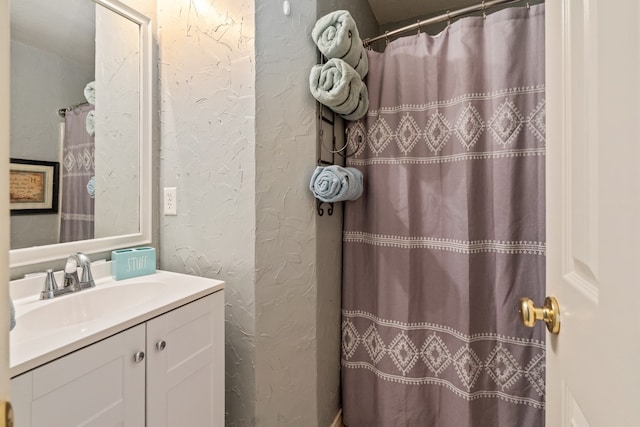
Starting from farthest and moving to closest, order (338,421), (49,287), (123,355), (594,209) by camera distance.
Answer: (338,421), (49,287), (123,355), (594,209)

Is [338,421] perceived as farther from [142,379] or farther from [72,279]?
[72,279]

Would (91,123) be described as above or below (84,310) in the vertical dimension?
above

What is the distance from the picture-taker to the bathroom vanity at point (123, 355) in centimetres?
63

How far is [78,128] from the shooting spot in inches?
43.3

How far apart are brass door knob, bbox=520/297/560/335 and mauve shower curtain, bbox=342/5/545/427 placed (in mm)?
695

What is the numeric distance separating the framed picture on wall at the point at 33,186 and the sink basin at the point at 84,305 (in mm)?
311

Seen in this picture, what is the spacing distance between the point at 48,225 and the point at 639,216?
1410 millimetres

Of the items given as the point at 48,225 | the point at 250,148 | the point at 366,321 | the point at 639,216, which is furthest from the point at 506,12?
the point at 48,225

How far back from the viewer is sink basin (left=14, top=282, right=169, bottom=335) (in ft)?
2.80

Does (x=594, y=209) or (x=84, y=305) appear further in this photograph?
(x=84, y=305)

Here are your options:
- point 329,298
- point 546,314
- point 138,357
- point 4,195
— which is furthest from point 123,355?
point 546,314

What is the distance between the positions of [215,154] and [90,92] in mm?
495

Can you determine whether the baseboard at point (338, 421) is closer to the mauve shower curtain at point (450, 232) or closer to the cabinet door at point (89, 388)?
the mauve shower curtain at point (450, 232)

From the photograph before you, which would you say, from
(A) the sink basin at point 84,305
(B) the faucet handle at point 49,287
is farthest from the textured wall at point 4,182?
(B) the faucet handle at point 49,287
